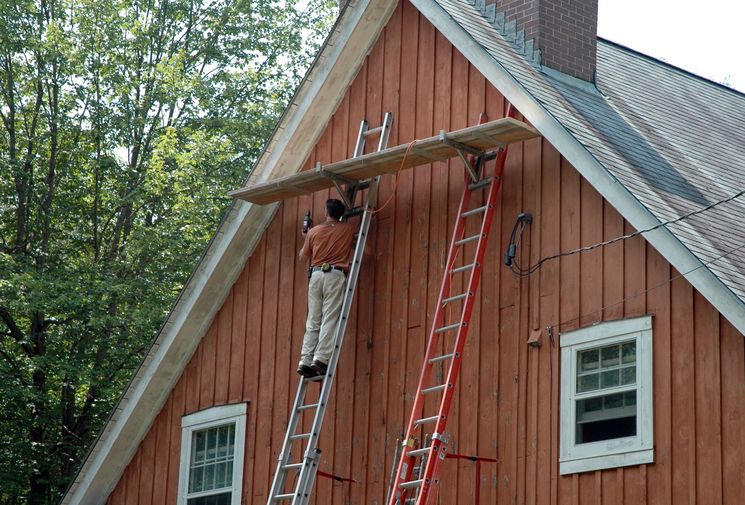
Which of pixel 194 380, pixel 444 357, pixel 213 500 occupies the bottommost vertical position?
pixel 213 500

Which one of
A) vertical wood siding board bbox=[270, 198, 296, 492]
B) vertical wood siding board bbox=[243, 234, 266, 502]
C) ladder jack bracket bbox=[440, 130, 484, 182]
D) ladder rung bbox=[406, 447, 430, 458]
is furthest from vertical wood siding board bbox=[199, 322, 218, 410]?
ladder rung bbox=[406, 447, 430, 458]

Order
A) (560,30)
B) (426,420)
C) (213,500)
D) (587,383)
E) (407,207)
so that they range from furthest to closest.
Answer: (213,500) < (560,30) < (407,207) < (426,420) < (587,383)

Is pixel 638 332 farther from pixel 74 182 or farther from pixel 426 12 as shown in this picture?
pixel 74 182

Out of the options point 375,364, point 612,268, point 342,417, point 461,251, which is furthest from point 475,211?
point 342,417

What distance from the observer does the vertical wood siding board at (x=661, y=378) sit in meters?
11.5

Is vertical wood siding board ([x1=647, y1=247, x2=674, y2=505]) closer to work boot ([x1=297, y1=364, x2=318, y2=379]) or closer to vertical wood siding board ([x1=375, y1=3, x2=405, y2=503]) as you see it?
vertical wood siding board ([x1=375, y1=3, x2=405, y2=503])

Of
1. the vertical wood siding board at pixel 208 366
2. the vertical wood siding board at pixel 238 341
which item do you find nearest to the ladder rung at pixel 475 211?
the vertical wood siding board at pixel 238 341

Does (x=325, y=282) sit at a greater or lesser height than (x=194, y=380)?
greater

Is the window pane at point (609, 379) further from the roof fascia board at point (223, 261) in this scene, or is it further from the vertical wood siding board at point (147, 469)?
the vertical wood siding board at point (147, 469)

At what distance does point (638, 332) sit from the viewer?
1202 centimetres

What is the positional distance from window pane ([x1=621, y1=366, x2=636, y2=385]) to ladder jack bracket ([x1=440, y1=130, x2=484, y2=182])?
107 inches

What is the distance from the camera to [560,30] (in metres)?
15.7

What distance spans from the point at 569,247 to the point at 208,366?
522cm

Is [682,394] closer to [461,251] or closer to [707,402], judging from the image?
[707,402]
